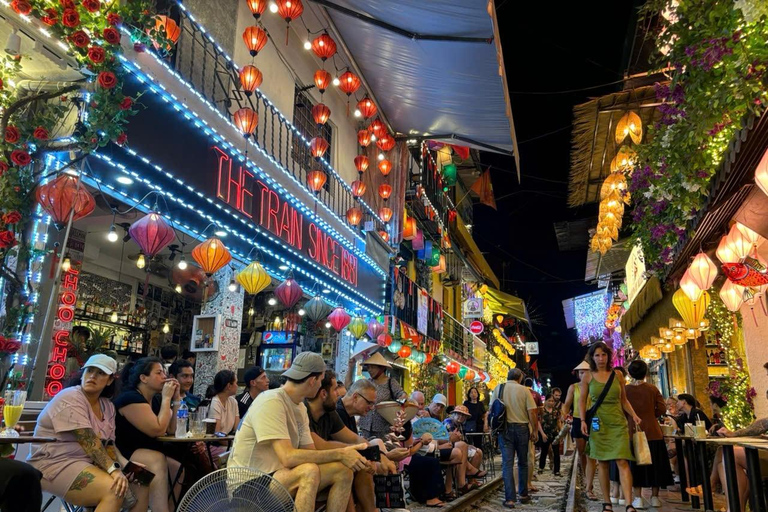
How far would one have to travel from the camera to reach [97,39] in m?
6.03

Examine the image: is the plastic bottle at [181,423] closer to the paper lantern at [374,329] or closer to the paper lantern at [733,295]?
the paper lantern at [733,295]

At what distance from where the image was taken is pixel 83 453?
4551 mm

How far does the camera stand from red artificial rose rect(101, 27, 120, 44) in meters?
5.87

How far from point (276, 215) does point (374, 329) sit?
5.72 meters

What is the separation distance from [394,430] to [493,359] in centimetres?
3268

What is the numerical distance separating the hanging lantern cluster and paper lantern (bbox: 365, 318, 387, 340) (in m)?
6.28

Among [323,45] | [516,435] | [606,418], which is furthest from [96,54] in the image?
[516,435]

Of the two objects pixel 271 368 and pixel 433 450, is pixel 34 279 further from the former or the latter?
pixel 271 368

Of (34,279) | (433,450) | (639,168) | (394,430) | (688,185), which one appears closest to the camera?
(34,279)

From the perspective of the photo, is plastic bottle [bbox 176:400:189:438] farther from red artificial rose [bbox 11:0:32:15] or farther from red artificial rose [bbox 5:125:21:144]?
red artificial rose [bbox 11:0:32:15]

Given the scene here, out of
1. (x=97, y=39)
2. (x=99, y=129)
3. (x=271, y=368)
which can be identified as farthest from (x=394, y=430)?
(x=271, y=368)

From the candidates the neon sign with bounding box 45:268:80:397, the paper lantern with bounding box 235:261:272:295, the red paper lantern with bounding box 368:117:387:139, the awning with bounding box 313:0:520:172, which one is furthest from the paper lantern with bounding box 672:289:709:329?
the neon sign with bounding box 45:268:80:397

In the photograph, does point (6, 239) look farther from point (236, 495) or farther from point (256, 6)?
point (256, 6)

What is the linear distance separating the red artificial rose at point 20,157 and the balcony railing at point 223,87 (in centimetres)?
344
